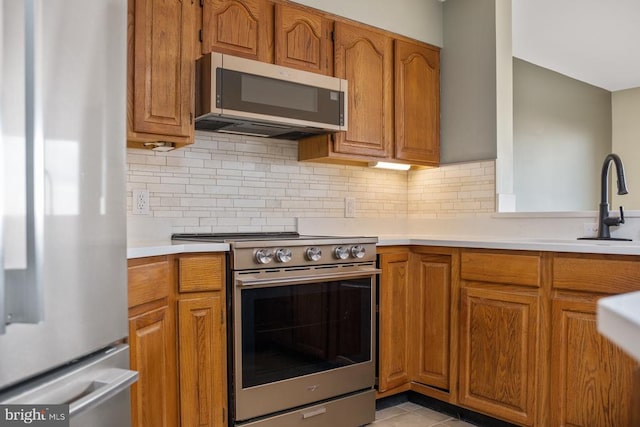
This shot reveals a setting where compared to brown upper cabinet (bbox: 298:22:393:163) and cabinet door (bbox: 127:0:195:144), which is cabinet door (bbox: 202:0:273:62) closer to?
cabinet door (bbox: 127:0:195:144)

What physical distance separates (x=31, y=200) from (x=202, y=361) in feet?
4.06

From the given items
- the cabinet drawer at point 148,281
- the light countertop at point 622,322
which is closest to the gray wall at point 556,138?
the cabinet drawer at point 148,281

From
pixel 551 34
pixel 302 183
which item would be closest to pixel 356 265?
pixel 302 183

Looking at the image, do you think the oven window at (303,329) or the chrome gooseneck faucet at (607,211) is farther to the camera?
the chrome gooseneck faucet at (607,211)

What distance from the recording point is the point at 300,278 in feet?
7.39

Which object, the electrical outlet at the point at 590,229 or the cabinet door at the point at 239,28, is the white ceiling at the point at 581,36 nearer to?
the electrical outlet at the point at 590,229

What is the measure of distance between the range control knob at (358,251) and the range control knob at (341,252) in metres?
0.04

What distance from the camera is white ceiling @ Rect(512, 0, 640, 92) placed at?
138 inches

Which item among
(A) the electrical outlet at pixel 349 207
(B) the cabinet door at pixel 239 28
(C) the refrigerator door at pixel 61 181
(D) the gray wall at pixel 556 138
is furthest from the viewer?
(D) the gray wall at pixel 556 138

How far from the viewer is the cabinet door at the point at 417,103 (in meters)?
3.10

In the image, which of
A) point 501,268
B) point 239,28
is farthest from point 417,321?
point 239,28

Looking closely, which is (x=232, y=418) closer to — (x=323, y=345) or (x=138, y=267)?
(x=323, y=345)

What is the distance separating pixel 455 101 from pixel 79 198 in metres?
2.65

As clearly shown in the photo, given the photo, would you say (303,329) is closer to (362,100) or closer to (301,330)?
(301,330)
